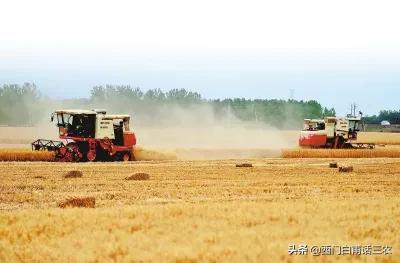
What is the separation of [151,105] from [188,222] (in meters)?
83.1

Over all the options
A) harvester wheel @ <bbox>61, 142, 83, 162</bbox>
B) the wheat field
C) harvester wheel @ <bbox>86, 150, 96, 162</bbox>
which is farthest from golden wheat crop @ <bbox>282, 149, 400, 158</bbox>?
the wheat field

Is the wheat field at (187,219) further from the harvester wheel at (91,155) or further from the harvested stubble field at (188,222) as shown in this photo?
the harvester wheel at (91,155)

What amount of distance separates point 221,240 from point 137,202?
7185mm

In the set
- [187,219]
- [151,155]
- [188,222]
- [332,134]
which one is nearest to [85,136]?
[151,155]

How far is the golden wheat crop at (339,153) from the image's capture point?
150 feet

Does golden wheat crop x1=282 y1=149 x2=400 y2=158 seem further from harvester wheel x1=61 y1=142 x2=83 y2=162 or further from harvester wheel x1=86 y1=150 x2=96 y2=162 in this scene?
harvester wheel x1=61 y1=142 x2=83 y2=162

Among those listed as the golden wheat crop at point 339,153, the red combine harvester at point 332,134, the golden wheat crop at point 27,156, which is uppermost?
the red combine harvester at point 332,134

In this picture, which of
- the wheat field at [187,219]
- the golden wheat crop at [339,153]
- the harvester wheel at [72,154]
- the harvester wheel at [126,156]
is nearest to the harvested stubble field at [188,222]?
the wheat field at [187,219]

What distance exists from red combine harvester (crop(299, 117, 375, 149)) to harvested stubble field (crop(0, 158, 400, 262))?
2870 cm

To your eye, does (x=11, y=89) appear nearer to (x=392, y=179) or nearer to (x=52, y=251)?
(x=392, y=179)

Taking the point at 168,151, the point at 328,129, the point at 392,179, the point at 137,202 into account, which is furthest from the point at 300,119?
the point at 137,202

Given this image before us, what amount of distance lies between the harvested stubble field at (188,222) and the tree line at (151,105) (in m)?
46.3

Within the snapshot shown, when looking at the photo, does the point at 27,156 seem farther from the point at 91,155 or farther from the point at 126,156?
the point at 126,156

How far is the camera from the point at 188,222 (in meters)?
12.6
